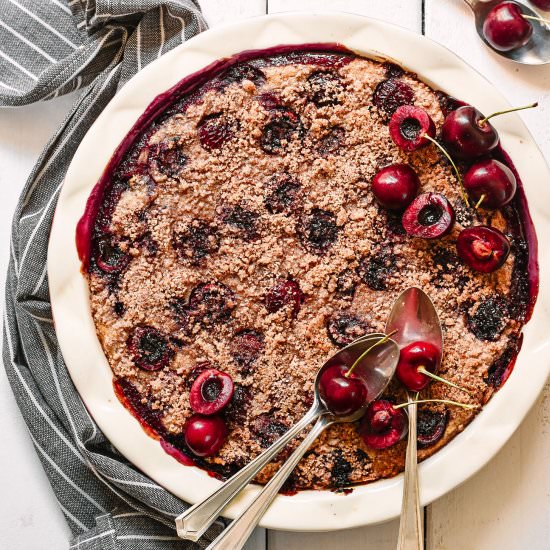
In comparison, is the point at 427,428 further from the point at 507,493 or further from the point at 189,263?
the point at 189,263

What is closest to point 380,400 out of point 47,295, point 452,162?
point 452,162

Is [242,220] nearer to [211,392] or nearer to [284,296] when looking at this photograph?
[284,296]

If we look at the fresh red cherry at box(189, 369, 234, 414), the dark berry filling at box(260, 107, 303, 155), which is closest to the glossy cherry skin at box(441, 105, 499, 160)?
the dark berry filling at box(260, 107, 303, 155)

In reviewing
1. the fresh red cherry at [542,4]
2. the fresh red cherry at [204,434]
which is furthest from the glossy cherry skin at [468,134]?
the fresh red cherry at [204,434]

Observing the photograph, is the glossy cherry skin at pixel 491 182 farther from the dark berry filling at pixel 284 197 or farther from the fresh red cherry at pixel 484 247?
the dark berry filling at pixel 284 197

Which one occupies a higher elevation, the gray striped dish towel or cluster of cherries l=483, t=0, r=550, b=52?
cluster of cherries l=483, t=0, r=550, b=52

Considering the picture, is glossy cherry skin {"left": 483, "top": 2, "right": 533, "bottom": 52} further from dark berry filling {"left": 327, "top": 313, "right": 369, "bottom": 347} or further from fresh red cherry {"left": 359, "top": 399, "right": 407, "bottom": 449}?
fresh red cherry {"left": 359, "top": 399, "right": 407, "bottom": 449}
